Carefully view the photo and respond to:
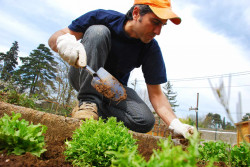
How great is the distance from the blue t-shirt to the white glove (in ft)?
1.65

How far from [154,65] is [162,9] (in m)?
0.95

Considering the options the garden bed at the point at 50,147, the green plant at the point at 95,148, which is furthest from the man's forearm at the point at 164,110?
the green plant at the point at 95,148

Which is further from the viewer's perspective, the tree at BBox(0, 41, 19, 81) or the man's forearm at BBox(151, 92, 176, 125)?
the tree at BBox(0, 41, 19, 81)

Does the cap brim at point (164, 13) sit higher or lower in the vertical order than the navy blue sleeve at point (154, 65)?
higher

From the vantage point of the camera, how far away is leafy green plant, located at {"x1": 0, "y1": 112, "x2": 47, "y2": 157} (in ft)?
3.29

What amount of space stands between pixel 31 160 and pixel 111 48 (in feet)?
7.34

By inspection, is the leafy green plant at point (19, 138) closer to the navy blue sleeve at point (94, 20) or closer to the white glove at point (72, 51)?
the white glove at point (72, 51)

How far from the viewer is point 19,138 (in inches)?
40.3

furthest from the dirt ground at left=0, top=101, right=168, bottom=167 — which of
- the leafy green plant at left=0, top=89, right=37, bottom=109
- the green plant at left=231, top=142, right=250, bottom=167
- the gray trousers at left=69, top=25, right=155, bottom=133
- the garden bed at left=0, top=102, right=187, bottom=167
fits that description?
the leafy green plant at left=0, top=89, right=37, bottom=109

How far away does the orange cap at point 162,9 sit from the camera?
237 centimetres

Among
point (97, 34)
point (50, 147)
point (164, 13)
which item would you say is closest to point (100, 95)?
point (97, 34)

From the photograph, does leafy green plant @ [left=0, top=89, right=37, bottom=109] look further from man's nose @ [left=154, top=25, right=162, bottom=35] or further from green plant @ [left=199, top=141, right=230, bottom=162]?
green plant @ [left=199, top=141, right=230, bottom=162]

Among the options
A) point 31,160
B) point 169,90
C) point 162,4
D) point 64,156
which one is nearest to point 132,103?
point 162,4

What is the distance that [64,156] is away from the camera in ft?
4.01
